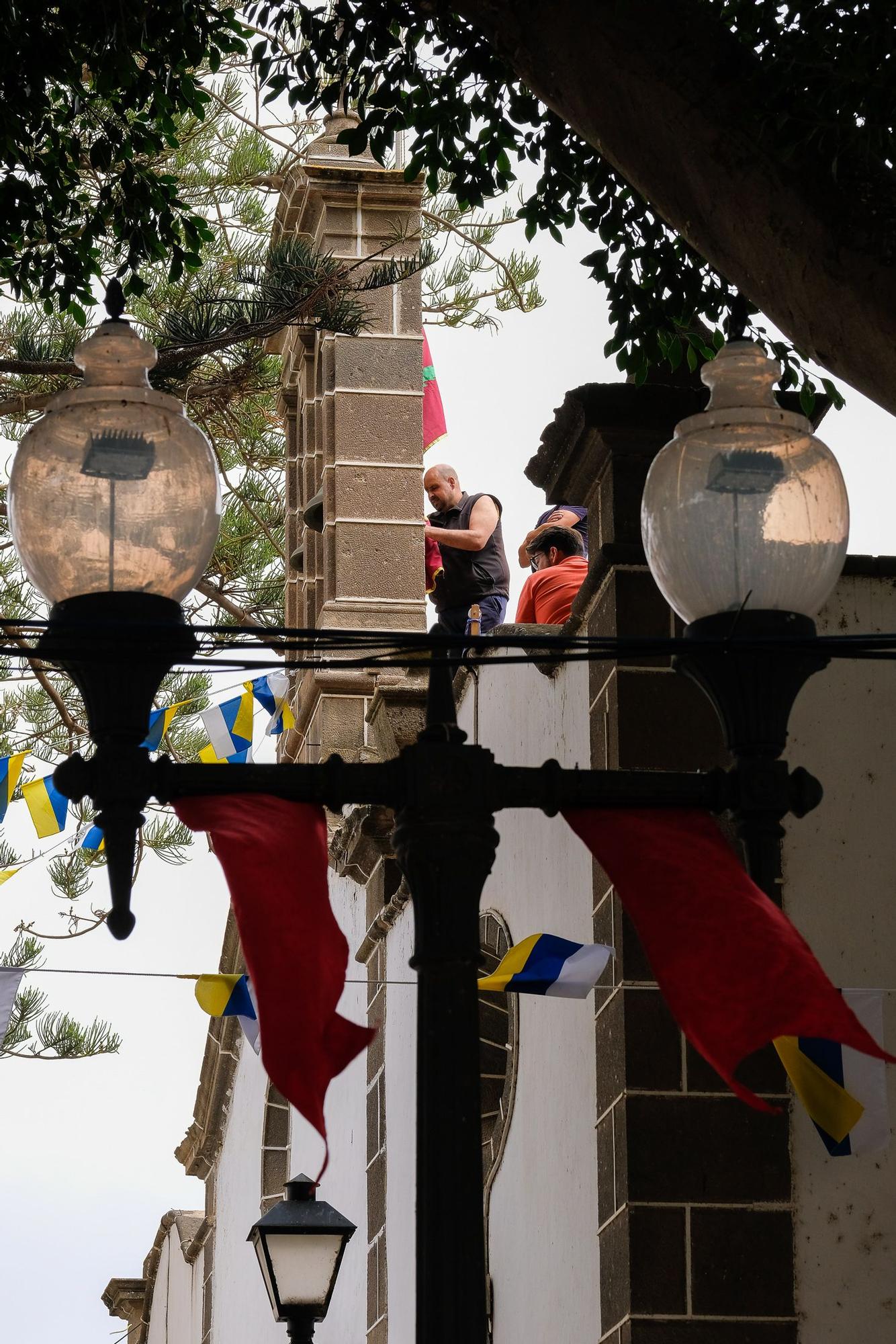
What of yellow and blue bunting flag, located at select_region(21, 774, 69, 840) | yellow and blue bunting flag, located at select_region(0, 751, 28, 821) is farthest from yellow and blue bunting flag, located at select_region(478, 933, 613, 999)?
yellow and blue bunting flag, located at select_region(21, 774, 69, 840)

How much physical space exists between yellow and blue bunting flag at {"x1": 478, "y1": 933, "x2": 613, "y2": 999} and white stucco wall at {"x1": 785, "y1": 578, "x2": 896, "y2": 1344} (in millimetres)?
874

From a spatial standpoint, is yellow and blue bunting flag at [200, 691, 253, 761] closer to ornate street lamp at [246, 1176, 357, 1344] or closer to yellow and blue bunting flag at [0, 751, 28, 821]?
yellow and blue bunting flag at [0, 751, 28, 821]

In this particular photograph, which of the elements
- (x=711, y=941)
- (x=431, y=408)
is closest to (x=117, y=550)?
(x=711, y=941)

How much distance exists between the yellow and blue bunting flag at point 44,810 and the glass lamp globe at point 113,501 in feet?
21.6

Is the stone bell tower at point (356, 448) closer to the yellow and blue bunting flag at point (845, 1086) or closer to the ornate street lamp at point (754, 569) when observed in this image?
the yellow and blue bunting flag at point (845, 1086)

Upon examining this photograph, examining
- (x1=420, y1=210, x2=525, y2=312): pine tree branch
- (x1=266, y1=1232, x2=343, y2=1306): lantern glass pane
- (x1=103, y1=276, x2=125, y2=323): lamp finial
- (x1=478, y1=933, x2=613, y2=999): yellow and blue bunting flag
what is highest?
(x1=420, y1=210, x2=525, y2=312): pine tree branch

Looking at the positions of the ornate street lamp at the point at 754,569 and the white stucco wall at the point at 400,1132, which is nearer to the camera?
the ornate street lamp at the point at 754,569

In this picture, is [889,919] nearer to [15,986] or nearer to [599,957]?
[599,957]

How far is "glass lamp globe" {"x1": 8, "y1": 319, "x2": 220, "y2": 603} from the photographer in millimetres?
4145

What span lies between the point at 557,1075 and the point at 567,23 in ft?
14.7

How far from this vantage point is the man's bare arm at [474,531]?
1152cm

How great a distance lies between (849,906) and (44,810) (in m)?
4.78

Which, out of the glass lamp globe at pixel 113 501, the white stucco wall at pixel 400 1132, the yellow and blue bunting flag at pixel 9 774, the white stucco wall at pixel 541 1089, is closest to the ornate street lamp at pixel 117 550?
the glass lamp globe at pixel 113 501

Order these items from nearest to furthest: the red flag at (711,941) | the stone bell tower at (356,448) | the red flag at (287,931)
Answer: the red flag at (287,931) < the red flag at (711,941) < the stone bell tower at (356,448)
